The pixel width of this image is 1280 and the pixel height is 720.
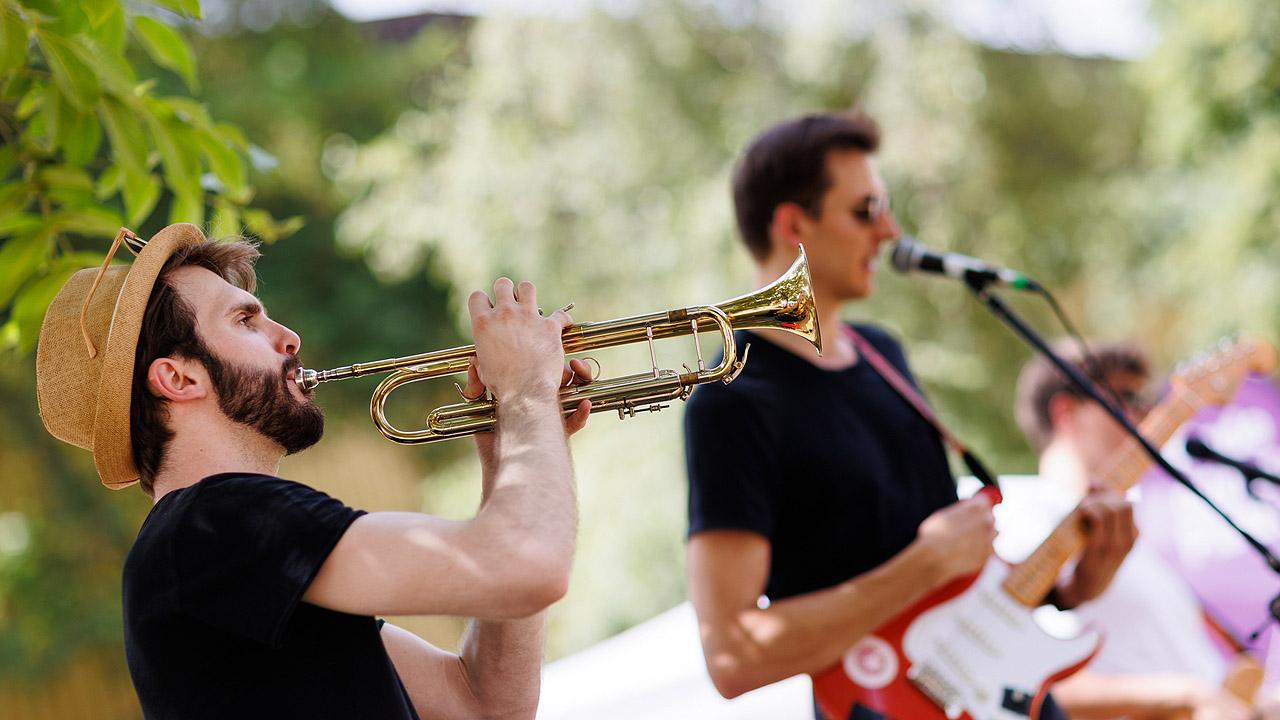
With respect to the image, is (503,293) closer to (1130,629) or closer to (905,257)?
(905,257)

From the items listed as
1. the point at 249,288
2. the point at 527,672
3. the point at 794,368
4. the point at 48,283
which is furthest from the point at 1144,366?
the point at 48,283

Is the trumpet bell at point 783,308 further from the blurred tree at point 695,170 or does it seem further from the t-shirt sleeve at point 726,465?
the blurred tree at point 695,170

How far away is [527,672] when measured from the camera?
196cm

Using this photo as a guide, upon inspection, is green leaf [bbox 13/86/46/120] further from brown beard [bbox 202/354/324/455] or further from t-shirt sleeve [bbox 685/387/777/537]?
t-shirt sleeve [bbox 685/387/777/537]

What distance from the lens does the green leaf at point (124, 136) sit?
206cm

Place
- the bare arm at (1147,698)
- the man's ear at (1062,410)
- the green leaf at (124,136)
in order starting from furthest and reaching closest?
1. the man's ear at (1062,410)
2. the bare arm at (1147,698)
3. the green leaf at (124,136)

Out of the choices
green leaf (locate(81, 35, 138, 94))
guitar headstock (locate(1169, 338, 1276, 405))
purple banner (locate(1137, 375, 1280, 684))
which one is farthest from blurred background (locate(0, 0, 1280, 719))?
green leaf (locate(81, 35, 138, 94))

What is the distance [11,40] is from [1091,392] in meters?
→ 2.33

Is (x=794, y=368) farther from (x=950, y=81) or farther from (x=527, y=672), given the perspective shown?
(x=950, y=81)

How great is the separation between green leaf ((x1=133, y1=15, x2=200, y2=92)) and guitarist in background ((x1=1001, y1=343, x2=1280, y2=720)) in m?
2.32

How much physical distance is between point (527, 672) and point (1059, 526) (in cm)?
158

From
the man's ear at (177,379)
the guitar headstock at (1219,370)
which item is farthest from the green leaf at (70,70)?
the guitar headstock at (1219,370)

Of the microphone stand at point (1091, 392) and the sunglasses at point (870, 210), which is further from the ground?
the sunglasses at point (870, 210)

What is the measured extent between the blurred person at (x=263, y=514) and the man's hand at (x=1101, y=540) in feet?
5.19
